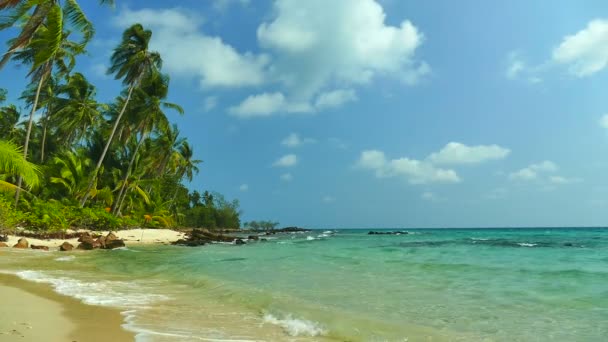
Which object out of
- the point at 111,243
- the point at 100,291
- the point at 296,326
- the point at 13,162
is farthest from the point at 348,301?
the point at 111,243

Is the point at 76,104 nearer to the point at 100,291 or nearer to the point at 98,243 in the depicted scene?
the point at 98,243

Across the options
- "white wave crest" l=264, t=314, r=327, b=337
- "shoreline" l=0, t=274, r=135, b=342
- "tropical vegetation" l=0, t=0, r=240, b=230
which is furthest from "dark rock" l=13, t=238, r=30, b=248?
"white wave crest" l=264, t=314, r=327, b=337

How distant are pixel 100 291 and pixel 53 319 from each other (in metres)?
3.08

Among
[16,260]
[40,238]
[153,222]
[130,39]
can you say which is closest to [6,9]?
[16,260]

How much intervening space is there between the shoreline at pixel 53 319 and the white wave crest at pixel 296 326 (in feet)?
6.69

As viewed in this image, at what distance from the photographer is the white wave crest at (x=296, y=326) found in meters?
5.88

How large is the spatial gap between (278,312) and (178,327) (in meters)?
1.81

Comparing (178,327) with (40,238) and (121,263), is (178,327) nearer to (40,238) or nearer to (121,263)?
(121,263)

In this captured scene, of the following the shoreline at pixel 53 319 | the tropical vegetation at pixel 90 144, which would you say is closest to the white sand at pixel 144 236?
the tropical vegetation at pixel 90 144

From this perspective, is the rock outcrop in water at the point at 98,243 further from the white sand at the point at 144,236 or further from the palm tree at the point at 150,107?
the palm tree at the point at 150,107

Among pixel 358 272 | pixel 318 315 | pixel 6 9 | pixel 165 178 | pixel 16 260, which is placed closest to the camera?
pixel 318 315

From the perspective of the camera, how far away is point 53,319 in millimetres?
5938

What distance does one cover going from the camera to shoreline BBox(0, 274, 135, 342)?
5031 mm

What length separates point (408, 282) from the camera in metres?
10.8
